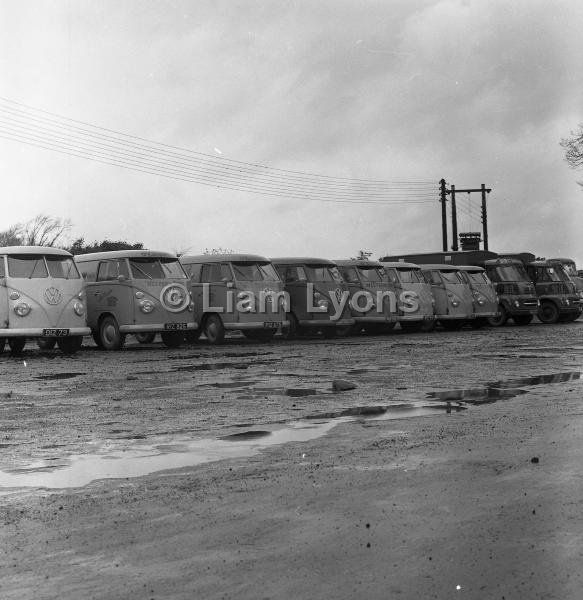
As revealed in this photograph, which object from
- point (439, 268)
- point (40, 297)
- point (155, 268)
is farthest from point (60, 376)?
point (439, 268)

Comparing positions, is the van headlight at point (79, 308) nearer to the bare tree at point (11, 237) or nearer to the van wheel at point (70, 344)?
the van wheel at point (70, 344)

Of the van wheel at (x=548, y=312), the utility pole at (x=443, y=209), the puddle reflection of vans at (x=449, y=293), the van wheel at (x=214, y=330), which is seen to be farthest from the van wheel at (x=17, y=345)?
the utility pole at (x=443, y=209)

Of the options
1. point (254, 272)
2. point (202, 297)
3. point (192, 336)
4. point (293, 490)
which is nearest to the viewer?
point (293, 490)

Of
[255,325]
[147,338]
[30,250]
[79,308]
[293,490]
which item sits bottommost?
[293,490]

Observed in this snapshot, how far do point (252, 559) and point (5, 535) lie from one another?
1.43 m

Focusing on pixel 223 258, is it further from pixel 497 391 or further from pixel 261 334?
pixel 497 391

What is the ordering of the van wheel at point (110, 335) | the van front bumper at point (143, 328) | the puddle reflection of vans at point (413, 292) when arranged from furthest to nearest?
the puddle reflection of vans at point (413, 292) < the van wheel at point (110, 335) < the van front bumper at point (143, 328)

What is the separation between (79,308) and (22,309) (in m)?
1.28

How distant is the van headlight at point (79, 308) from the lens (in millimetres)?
19984

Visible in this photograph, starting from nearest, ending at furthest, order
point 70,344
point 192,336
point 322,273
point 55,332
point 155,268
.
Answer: point 55,332, point 70,344, point 155,268, point 192,336, point 322,273

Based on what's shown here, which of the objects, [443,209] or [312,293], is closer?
[312,293]

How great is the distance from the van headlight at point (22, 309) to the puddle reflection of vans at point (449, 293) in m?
14.5

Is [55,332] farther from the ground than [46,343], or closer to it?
farther from the ground

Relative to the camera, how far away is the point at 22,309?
1919cm
